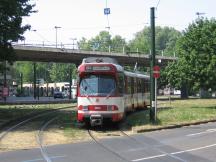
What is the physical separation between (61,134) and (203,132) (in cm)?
633

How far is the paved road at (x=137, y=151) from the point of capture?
51.8ft

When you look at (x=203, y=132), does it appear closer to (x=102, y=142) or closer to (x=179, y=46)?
(x=102, y=142)

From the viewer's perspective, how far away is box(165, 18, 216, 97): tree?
4394cm

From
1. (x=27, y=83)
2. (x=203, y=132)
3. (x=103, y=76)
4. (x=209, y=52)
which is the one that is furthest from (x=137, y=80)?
(x=27, y=83)

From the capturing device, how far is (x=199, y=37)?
4569cm

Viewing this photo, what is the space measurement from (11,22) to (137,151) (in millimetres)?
17754

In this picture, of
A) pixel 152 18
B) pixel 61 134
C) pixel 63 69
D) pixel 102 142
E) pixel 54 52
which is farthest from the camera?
pixel 63 69

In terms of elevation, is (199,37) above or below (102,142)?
above

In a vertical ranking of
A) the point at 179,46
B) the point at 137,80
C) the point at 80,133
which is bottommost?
the point at 80,133

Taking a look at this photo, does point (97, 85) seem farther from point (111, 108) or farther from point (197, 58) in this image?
point (197, 58)

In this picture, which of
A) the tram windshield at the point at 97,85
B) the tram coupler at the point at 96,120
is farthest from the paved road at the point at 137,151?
the tram windshield at the point at 97,85

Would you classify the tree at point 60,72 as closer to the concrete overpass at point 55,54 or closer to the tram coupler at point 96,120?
the concrete overpass at point 55,54

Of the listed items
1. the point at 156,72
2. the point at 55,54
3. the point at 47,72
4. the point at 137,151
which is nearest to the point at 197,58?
the point at 156,72

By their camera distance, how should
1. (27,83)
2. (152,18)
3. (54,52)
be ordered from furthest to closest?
1. (27,83)
2. (54,52)
3. (152,18)
